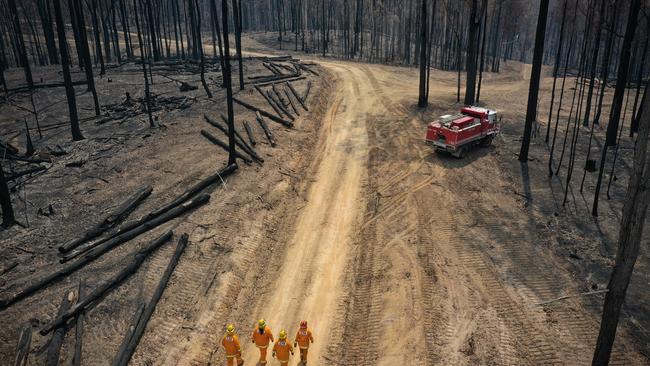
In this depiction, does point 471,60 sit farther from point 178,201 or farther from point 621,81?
point 178,201

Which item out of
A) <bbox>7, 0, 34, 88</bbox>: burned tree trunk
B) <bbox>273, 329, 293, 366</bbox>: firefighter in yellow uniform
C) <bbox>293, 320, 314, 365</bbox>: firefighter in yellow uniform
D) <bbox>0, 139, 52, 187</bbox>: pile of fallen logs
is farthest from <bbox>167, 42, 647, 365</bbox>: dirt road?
<bbox>7, 0, 34, 88</bbox>: burned tree trunk

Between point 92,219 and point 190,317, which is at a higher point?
point 92,219

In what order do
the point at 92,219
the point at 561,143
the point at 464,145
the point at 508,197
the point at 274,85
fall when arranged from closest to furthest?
the point at 92,219
the point at 508,197
the point at 464,145
the point at 561,143
the point at 274,85

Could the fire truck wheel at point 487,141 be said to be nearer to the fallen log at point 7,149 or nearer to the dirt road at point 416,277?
the dirt road at point 416,277

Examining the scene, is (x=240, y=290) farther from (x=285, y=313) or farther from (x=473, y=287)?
(x=473, y=287)

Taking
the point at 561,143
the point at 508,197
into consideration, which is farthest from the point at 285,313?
the point at 561,143

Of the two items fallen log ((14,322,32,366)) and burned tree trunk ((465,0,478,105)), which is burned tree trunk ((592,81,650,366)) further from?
burned tree trunk ((465,0,478,105))
